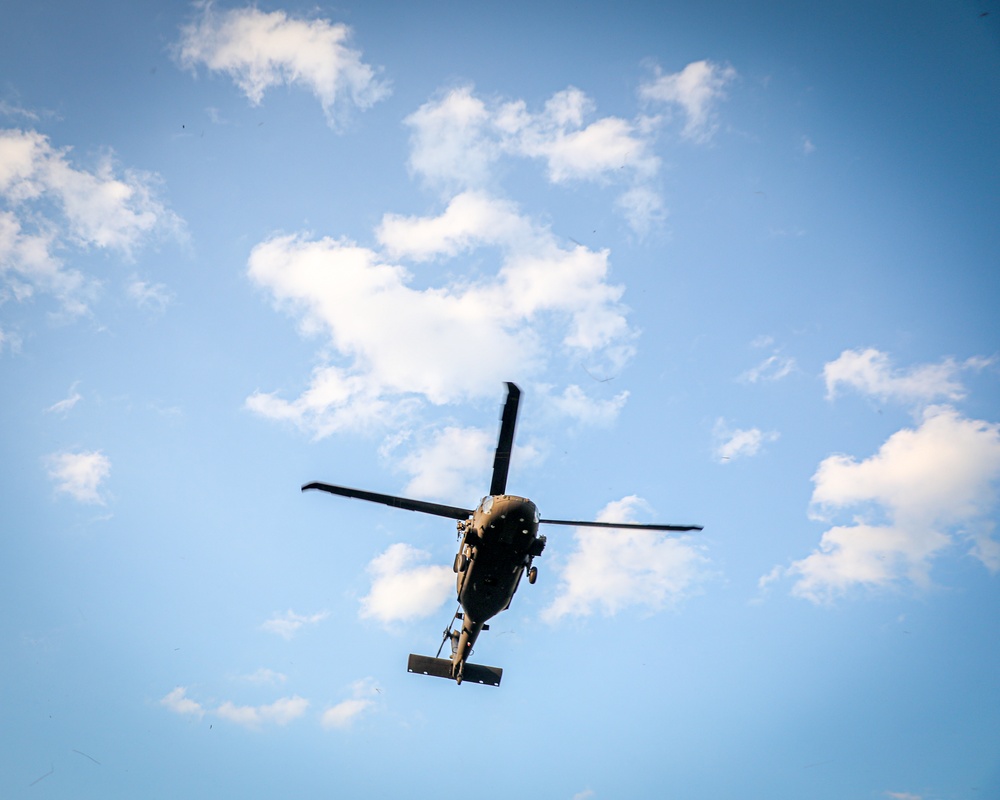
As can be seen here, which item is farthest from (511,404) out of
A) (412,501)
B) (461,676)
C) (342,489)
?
(461,676)

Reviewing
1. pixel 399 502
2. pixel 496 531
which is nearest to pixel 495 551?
pixel 496 531

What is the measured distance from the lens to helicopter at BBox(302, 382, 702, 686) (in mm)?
18672

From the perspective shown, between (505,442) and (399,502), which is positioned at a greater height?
(505,442)

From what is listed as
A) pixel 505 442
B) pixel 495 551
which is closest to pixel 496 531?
pixel 495 551

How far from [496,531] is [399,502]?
3.31 metres

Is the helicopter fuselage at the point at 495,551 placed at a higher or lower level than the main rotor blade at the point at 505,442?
lower

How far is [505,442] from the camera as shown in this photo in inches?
752

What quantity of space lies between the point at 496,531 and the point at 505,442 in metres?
2.85

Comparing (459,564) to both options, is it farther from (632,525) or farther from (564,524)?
(632,525)

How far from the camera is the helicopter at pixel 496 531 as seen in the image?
1867cm

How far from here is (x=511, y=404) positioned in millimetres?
18438

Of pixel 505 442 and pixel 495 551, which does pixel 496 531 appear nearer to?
pixel 495 551

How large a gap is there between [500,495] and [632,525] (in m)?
4.63

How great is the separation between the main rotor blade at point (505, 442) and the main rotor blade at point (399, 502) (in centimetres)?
162
